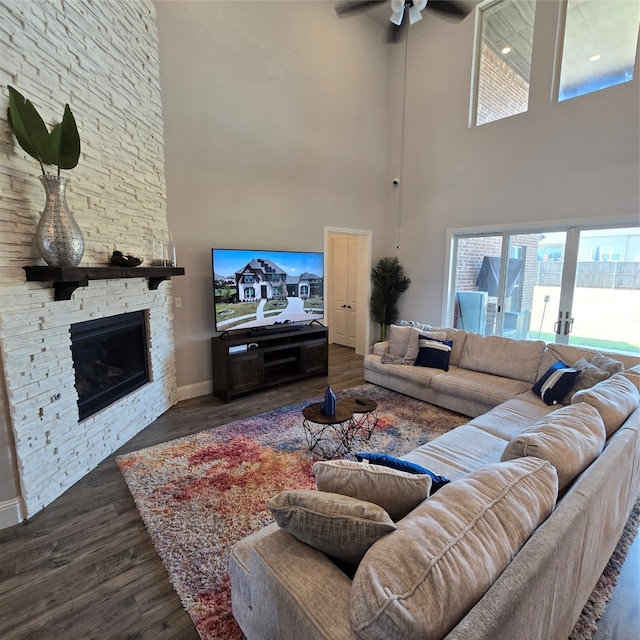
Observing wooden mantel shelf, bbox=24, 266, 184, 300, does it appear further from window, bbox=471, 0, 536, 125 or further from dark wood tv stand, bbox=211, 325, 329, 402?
window, bbox=471, 0, 536, 125

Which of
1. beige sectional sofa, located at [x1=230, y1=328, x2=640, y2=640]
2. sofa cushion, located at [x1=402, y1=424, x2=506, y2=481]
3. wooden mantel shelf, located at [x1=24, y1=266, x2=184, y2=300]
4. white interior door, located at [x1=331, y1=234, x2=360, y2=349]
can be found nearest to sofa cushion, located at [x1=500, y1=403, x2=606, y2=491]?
beige sectional sofa, located at [x1=230, y1=328, x2=640, y2=640]

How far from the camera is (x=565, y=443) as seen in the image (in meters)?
1.53

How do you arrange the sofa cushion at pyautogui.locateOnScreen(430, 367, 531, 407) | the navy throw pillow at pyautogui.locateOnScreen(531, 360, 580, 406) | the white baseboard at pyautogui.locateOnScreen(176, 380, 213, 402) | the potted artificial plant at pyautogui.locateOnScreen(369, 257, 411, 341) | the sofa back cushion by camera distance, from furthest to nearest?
the potted artificial plant at pyautogui.locateOnScreen(369, 257, 411, 341) < the white baseboard at pyautogui.locateOnScreen(176, 380, 213, 402) < the sofa back cushion < the sofa cushion at pyautogui.locateOnScreen(430, 367, 531, 407) < the navy throw pillow at pyautogui.locateOnScreen(531, 360, 580, 406)

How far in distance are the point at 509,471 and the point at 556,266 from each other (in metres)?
4.14

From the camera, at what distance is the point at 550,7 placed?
4172 mm

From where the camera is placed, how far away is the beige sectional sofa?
850mm

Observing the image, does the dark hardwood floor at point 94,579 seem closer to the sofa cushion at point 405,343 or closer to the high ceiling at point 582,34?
the sofa cushion at point 405,343

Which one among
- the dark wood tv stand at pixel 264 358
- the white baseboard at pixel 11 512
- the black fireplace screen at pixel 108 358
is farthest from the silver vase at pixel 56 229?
the dark wood tv stand at pixel 264 358

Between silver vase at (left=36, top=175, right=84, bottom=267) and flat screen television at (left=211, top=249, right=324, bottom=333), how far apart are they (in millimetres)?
1738

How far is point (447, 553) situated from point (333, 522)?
332 mm

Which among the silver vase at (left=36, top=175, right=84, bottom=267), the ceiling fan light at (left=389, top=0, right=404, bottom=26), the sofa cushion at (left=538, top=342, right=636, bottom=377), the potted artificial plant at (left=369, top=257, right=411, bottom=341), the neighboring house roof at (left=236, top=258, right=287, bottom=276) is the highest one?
the ceiling fan light at (left=389, top=0, right=404, bottom=26)

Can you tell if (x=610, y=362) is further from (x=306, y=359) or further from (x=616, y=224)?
(x=306, y=359)

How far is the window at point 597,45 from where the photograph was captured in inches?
148

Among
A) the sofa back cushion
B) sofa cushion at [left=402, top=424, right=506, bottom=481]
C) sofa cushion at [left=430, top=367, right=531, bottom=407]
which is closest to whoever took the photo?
sofa cushion at [left=402, top=424, right=506, bottom=481]
